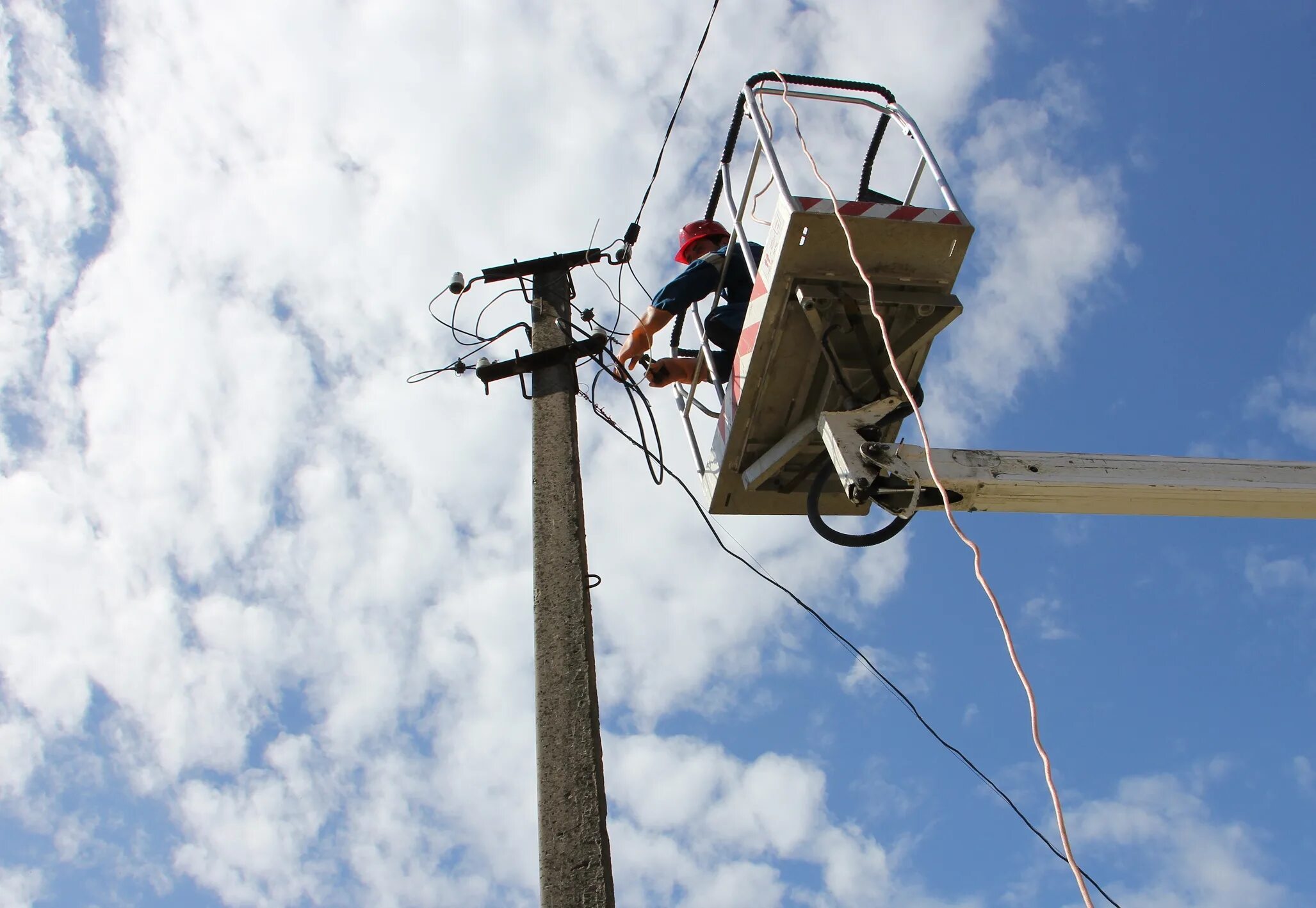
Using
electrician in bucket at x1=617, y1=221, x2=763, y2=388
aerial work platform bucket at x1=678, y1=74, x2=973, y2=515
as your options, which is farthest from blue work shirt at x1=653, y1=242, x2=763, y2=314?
aerial work platform bucket at x1=678, y1=74, x2=973, y2=515

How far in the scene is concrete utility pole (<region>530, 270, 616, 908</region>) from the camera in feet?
11.0

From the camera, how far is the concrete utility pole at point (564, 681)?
3352 mm

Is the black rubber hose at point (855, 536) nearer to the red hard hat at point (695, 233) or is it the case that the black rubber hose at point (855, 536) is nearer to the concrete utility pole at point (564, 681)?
the concrete utility pole at point (564, 681)

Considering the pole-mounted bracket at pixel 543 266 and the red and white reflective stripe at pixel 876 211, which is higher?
the pole-mounted bracket at pixel 543 266

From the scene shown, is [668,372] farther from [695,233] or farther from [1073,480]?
[1073,480]

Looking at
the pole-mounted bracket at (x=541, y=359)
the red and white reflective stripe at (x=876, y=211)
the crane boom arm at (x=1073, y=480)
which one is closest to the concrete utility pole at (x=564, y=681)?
the pole-mounted bracket at (x=541, y=359)

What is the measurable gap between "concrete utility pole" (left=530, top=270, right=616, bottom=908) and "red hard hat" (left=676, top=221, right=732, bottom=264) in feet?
3.90

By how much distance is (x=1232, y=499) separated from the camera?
3.95 m

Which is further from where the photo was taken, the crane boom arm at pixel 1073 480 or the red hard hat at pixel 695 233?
the red hard hat at pixel 695 233

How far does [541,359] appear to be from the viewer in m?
5.37

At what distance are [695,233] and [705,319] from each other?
736mm

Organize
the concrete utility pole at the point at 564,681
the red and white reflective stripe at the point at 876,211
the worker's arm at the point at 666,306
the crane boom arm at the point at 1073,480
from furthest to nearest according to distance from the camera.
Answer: the worker's arm at the point at 666,306
the red and white reflective stripe at the point at 876,211
the crane boom arm at the point at 1073,480
the concrete utility pole at the point at 564,681

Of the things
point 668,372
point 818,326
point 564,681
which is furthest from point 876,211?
point 564,681

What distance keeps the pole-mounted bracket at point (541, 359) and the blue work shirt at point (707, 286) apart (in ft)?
1.66
